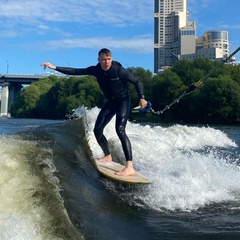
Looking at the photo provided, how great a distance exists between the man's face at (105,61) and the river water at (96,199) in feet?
5.74

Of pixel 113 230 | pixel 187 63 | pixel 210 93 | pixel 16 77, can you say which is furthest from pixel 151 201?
pixel 16 77

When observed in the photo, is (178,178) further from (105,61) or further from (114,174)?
(105,61)

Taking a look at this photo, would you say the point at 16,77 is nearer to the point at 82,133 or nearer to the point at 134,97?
the point at 134,97

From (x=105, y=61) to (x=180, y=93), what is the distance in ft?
187

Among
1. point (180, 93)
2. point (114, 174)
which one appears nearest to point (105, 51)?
point (114, 174)

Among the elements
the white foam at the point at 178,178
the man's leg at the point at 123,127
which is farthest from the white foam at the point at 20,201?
the man's leg at the point at 123,127

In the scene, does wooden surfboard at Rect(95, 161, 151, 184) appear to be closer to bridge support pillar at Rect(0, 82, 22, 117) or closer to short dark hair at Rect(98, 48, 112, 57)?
short dark hair at Rect(98, 48, 112, 57)

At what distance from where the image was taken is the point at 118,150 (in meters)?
10.3

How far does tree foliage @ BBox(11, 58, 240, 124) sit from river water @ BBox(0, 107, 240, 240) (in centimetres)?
3756

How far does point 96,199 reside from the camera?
5672 millimetres

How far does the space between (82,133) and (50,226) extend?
5794 mm

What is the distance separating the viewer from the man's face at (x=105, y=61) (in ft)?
23.3

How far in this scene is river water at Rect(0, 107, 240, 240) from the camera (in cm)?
404

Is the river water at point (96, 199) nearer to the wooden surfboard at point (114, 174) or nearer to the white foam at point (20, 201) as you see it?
the white foam at point (20, 201)
